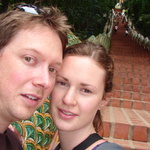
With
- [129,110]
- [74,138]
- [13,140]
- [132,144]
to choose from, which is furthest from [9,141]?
[129,110]

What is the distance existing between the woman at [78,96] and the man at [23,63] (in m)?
0.14

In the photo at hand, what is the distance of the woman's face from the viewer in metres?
1.24

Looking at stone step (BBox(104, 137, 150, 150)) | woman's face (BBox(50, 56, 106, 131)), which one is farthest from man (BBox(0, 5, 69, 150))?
stone step (BBox(104, 137, 150, 150))

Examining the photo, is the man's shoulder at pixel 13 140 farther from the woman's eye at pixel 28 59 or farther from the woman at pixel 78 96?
the woman's eye at pixel 28 59

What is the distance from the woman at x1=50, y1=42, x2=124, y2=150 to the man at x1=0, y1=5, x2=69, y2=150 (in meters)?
0.14

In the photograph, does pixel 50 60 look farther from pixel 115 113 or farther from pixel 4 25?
pixel 115 113

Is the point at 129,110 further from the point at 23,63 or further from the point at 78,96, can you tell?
the point at 23,63

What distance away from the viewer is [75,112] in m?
1.24

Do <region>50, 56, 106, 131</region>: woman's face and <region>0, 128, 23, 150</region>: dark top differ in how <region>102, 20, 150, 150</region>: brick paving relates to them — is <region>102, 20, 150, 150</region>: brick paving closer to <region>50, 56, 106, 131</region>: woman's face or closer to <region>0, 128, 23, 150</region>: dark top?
<region>50, 56, 106, 131</region>: woman's face

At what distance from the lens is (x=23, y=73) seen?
1.03m

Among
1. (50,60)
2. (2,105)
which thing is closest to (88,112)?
(50,60)

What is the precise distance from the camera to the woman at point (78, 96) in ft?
4.06

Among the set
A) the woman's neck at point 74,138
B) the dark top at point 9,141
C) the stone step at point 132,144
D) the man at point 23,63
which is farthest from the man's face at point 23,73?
the stone step at point 132,144

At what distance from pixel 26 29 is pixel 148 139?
256cm
